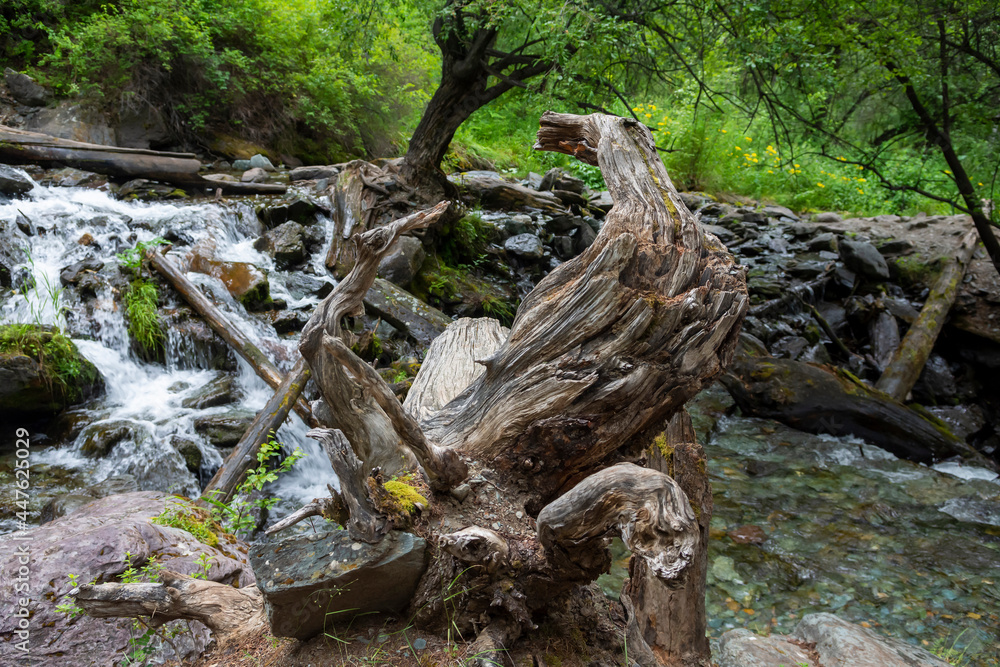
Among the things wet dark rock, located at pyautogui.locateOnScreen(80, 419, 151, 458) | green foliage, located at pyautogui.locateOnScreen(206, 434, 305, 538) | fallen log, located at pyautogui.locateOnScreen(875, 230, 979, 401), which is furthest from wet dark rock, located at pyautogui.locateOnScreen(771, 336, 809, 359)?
wet dark rock, located at pyautogui.locateOnScreen(80, 419, 151, 458)

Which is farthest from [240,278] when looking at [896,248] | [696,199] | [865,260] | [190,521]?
[696,199]

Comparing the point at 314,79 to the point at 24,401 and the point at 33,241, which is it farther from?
the point at 24,401

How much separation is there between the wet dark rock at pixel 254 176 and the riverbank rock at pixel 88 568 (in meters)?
7.51

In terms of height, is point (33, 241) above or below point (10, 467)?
above

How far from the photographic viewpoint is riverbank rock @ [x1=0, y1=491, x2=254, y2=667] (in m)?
2.49

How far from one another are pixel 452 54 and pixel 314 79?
369 centimetres

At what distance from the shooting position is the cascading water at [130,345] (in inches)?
196

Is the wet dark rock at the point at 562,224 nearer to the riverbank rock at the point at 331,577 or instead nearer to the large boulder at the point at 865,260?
the large boulder at the point at 865,260

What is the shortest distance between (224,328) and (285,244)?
7.66 ft

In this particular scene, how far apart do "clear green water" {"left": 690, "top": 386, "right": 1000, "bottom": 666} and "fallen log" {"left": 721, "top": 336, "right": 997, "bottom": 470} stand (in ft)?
0.58

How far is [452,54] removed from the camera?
29.0ft

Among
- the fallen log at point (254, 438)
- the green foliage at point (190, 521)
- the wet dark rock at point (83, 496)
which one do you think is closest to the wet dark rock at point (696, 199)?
the fallen log at point (254, 438)

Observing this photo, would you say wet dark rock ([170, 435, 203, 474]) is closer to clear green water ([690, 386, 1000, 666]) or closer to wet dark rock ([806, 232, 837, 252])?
clear green water ([690, 386, 1000, 666])

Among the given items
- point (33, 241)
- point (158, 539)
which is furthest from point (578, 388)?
point (33, 241)
